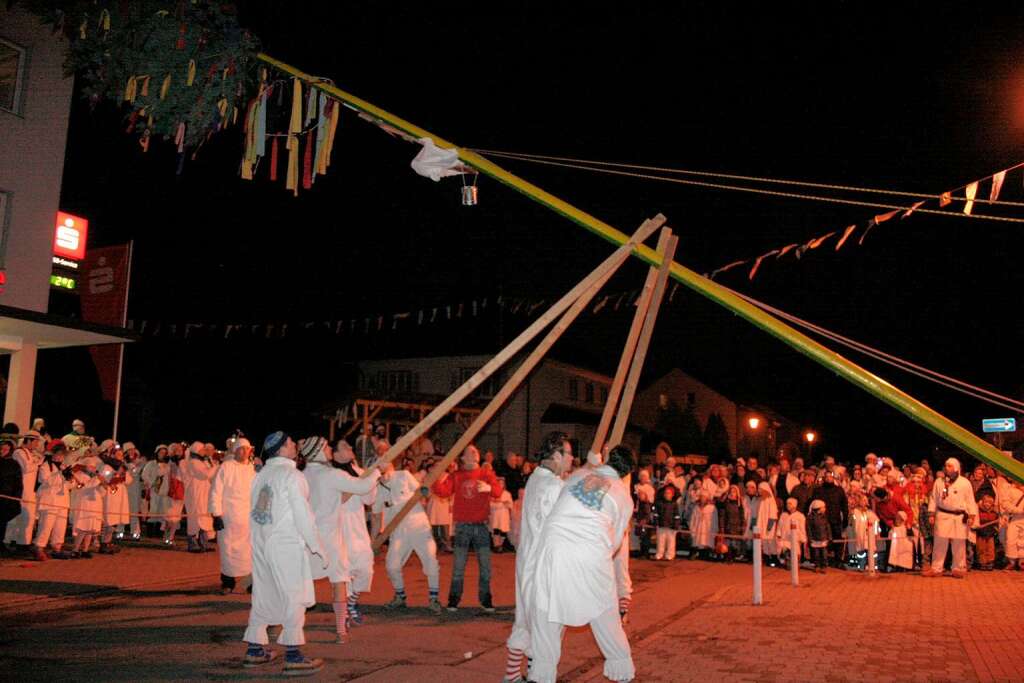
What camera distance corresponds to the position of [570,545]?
20.7ft

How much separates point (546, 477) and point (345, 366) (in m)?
41.4

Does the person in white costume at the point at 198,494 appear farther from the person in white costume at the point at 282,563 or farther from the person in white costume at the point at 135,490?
the person in white costume at the point at 282,563

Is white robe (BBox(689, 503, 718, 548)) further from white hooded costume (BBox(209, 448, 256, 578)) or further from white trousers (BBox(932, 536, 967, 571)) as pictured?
white hooded costume (BBox(209, 448, 256, 578))

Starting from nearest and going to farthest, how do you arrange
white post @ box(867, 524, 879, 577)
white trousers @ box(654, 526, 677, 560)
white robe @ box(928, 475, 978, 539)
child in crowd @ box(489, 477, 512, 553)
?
white post @ box(867, 524, 879, 577) < white robe @ box(928, 475, 978, 539) < white trousers @ box(654, 526, 677, 560) < child in crowd @ box(489, 477, 512, 553)

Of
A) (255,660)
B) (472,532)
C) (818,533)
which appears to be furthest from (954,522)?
(255,660)

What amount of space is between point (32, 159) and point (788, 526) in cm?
1722

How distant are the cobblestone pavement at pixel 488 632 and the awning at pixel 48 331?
4649 millimetres

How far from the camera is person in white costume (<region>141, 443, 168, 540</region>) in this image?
755 inches

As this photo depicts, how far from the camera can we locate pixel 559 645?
620cm

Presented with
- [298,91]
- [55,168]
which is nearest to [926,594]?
[298,91]

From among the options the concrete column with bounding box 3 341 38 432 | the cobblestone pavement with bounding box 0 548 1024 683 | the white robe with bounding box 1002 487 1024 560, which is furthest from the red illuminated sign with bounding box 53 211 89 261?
the white robe with bounding box 1002 487 1024 560

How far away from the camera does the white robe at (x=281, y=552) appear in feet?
24.5

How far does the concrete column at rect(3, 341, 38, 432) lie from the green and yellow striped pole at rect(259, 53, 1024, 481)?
12384mm

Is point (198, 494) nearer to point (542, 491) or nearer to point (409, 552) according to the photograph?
point (409, 552)
